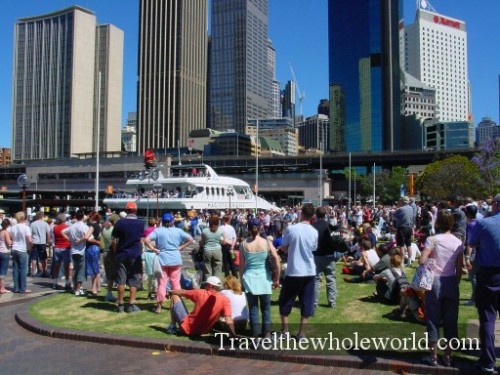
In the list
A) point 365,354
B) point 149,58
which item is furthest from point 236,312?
point 149,58

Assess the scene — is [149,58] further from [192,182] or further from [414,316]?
[414,316]

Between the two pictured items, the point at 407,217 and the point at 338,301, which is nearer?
the point at 338,301

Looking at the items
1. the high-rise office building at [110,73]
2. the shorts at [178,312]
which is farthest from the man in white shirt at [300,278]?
the high-rise office building at [110,73]

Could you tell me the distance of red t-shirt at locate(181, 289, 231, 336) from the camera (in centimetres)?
769

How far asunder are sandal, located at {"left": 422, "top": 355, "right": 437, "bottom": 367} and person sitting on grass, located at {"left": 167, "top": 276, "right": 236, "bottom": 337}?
278cm

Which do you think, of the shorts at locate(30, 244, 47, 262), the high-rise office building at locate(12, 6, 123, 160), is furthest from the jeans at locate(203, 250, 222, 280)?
the high-rise office building at locate(12, 6, 123, 160)

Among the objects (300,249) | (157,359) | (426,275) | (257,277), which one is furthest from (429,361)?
(157,359)

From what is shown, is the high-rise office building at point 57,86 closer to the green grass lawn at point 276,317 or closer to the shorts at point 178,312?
the green grass lawn at point 276,317

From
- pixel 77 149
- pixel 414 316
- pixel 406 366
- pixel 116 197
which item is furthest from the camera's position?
pixel 77 149

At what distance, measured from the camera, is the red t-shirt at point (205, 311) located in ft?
25.2

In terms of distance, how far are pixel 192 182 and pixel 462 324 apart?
4056 cm

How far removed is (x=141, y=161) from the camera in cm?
9912

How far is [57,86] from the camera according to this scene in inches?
6068

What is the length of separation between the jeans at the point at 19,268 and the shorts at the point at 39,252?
2554mm
